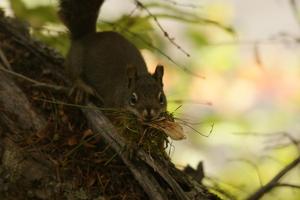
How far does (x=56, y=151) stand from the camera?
2.02 metres

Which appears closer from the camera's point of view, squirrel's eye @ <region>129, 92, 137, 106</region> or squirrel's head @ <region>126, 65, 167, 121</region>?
squirrel's head @ <region>126, 65, 167, 121</region>

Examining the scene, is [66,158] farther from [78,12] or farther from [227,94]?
[227,94]

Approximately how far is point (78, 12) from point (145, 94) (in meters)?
0.71

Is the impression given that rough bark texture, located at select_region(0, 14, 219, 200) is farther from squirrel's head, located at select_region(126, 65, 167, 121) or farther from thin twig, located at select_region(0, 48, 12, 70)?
squirrel's head, located at select_region(126, 65, 167, 121)

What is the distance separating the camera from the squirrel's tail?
2883 mm

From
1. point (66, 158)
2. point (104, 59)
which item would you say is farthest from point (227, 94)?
point (66, 158)

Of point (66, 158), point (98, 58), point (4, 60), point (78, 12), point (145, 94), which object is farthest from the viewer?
point (98, 58)

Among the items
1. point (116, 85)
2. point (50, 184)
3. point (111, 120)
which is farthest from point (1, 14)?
point (50, 184)

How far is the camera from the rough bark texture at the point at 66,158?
1.86 metres

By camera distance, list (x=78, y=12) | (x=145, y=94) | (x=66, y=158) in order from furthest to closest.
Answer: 1. (x=78, y=12)
2. (x=145, y=94)
3. (x=66, y=158)

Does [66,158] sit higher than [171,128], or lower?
lower

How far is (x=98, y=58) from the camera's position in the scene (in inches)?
122

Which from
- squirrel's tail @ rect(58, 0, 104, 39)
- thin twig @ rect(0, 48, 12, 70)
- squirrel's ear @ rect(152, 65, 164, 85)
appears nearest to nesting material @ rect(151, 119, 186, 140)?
squirrel's ear @ rect(152, 65, 164, 85)

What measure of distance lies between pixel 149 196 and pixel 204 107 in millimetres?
2517
